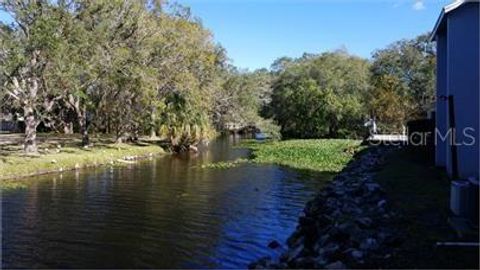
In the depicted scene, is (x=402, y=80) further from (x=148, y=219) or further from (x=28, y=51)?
(x=148, y=219)

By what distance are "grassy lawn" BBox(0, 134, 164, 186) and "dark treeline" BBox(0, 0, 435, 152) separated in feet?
4.22

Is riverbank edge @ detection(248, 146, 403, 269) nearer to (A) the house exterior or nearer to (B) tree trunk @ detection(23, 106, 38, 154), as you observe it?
(A) the house exterior

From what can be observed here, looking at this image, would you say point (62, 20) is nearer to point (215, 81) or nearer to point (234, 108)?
point (215, 81)

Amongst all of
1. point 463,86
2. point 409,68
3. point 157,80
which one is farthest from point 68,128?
point 463,86

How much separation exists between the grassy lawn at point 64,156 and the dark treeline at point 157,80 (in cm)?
129

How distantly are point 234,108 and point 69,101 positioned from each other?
4089cm

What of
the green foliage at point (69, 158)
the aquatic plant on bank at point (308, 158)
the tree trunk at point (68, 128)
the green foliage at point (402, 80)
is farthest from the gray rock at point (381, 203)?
the tree trunk at point (68, 128)

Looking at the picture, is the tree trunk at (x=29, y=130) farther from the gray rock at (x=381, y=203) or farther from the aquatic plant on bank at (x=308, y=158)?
the gray rock at (x=381, y=203)

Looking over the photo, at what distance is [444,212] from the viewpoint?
10.7 m

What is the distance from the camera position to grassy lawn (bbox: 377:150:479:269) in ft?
25.0

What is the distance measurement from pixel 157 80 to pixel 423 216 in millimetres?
28635

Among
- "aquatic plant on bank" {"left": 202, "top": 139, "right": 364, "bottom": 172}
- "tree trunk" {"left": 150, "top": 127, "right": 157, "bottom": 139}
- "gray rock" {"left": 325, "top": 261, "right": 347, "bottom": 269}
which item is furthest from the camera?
"tree trunk" {"left": 150, "top": 127, "right": 157, "bottom": 139}

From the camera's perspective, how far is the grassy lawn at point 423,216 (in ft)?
25.0

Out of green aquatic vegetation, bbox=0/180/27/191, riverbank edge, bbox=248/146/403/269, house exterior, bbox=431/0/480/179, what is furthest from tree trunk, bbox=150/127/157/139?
house exterior, bbox=431/0/480/179
